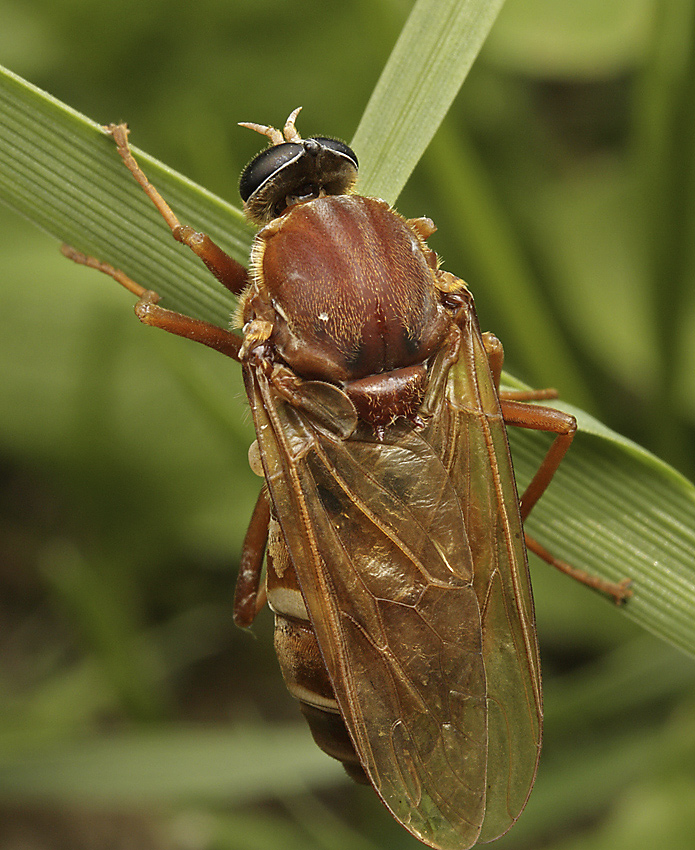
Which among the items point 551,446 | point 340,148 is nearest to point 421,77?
point 340,148

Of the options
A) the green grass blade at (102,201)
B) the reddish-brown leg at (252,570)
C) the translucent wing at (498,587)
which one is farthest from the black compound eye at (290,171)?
the reddish-brown leg at (252,570)

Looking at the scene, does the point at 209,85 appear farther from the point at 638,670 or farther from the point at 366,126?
the point at 638,670

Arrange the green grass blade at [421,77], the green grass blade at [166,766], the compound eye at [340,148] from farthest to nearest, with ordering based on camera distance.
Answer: the green grass blade at [166,766] < the compound eye at [340,148] < the green grass blade at [421,77]

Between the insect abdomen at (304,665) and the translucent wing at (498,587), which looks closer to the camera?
the translucent wing at (498,587)

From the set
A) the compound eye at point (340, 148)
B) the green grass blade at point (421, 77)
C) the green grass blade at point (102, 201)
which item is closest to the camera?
the green grass blade at point (102, 201)

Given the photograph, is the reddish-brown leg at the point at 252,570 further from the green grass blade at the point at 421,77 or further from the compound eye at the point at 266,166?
the green grass blade at the point at 421,77

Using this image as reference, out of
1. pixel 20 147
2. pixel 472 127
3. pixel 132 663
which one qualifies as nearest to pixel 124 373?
pixel 132 663

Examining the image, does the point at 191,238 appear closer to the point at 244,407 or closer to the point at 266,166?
the point at 266,166

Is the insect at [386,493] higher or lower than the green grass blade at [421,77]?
lower
